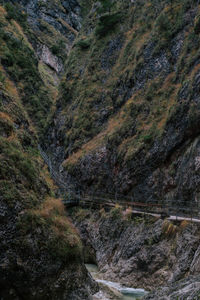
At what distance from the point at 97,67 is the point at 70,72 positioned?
7.37 m

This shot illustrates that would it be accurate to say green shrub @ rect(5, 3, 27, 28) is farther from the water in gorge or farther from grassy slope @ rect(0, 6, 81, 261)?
the water in gorge

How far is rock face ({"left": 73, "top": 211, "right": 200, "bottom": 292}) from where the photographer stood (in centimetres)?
1273

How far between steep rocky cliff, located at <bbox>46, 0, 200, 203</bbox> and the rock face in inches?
89.3

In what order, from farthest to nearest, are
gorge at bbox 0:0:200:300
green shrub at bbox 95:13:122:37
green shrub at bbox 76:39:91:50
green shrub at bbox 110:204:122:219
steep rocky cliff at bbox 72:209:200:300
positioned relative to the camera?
1. green shrub at bbox 76:39:91:50
2. green shrub at bbox 95:13:122:37
3. green shrub at bbox 110:204:122:219
4. steep rocky cliff at bbox 72:209:200:300
5. gorge at bbox 0:0:200:300

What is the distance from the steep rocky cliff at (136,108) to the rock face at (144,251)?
2.27 meters

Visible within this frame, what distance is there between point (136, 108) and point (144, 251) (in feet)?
41.5

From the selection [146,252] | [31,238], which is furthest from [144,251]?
[31,238]

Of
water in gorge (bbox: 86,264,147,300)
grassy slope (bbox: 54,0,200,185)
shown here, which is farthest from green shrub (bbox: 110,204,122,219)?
water in gorge (bbox: 86,264,147,300)

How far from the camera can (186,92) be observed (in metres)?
18.5

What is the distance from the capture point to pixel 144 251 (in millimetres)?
15617

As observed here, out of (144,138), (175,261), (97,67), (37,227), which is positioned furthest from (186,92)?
(97,67)

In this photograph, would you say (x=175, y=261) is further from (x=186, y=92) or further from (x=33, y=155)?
(x=186, y=92)

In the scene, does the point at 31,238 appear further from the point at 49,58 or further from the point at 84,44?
the point at 49,58

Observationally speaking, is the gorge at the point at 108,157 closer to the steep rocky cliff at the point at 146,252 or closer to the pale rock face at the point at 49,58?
the steep rocky cliff at the point at 146,252
